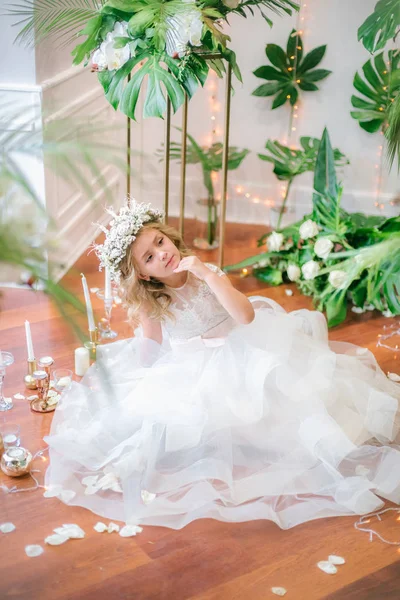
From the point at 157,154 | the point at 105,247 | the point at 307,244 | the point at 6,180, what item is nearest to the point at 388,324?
the point at 307,244

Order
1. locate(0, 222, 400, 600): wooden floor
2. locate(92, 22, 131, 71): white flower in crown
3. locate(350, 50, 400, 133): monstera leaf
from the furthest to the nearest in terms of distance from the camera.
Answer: locate(350, 50, 400, 133): monstera leaf
locate(92, 22, 131, 71): white flower in crown
locate(0, 222, 400, 600): wooden floor

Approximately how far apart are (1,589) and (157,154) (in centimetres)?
317

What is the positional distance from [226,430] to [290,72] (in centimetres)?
260

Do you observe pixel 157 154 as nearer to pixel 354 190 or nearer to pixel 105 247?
pixel 354 190

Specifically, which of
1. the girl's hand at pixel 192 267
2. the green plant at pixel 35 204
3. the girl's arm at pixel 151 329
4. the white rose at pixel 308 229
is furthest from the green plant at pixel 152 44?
the green plant at pixel 35 204

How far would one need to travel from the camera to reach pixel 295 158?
4.08 metres

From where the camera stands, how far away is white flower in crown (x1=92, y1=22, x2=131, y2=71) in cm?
283

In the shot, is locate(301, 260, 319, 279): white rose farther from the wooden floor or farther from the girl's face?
the wooden floor

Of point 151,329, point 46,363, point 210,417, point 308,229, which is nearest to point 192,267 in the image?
point 151,329

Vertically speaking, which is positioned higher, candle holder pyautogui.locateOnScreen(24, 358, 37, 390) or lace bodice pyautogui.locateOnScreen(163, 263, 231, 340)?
lace bodice pyautogui.locateOnScreen(163, 263, 231, 340)

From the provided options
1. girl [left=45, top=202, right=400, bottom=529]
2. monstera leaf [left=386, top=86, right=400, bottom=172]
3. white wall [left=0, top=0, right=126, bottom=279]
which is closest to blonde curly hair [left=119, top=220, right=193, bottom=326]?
girl [left=45, top=202, right=400, bottom=529]

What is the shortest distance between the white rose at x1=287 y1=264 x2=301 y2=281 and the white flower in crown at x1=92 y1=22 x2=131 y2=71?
4.37 ft

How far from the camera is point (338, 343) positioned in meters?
2.94

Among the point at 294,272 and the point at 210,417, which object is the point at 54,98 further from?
the point at 210,417
